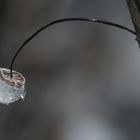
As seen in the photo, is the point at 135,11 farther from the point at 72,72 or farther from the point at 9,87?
the point at 72,72

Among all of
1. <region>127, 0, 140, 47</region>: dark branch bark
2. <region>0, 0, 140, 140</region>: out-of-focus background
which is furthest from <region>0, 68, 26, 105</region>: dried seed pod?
<region>0, 0, 140, 140</region>: out-of-focus background

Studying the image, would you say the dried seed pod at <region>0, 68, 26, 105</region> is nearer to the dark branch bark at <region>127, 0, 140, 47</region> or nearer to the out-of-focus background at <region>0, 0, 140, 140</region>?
the dark branch bark at <region>127, 0, 140, 47</region>

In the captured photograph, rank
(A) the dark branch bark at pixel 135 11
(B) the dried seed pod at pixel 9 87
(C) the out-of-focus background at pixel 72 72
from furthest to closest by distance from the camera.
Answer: (C) the out-of-focus background at pixel 72 72, (B) the dried seed pod at pixel 9 87, (A) the dark branch bark at pixel 135 11

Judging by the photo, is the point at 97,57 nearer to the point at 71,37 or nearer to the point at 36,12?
the point at 71,37

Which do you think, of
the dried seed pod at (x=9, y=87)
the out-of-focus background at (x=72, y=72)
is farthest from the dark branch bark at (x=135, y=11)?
the out-of-focus background at (x=72, y=72)

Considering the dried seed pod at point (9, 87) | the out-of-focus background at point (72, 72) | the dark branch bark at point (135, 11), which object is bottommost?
the out-of-focus background at point (72, 72)

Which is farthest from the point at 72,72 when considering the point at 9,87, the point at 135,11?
the point at 135,11

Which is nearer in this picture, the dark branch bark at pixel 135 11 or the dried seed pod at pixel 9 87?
the dark branch bark at pixel 135 11

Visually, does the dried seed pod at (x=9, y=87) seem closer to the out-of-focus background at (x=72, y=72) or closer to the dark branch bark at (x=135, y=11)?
the dark branch bark at (x=135, y=11)
